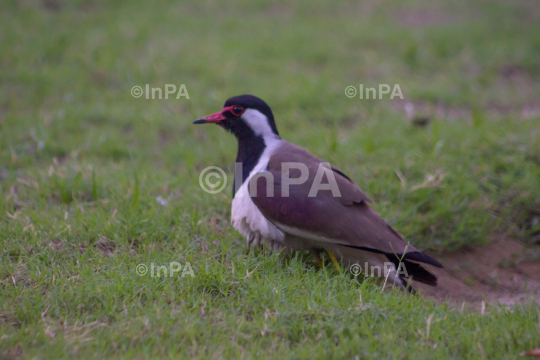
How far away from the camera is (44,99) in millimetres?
5785

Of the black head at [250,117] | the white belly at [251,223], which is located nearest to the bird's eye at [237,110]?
the black head at [250,117]

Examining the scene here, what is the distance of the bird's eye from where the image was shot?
12.5 feet

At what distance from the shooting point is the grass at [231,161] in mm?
2596

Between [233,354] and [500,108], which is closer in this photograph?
[233,354]

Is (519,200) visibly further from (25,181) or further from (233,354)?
(25,181)

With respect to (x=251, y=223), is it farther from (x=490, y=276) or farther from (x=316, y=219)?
(x=490, y=276)

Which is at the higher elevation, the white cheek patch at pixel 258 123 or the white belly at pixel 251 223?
the white cheek patch at pixel 258 123

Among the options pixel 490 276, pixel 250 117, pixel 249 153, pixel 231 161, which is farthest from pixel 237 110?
pixel 490 276

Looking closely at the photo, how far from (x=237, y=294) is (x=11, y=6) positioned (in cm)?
659

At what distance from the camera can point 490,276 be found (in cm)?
378

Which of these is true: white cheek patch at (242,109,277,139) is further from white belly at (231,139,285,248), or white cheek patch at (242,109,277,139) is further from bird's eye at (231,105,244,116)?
white belly at (231,139,285,248)

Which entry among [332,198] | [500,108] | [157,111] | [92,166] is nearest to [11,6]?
[157,111]

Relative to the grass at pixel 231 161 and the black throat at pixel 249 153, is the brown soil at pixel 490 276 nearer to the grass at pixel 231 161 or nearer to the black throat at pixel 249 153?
the grass at pixel 231 161

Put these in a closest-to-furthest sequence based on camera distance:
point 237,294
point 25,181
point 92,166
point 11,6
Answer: point 237,294
point 25,181
point 92,166
point 11,6
